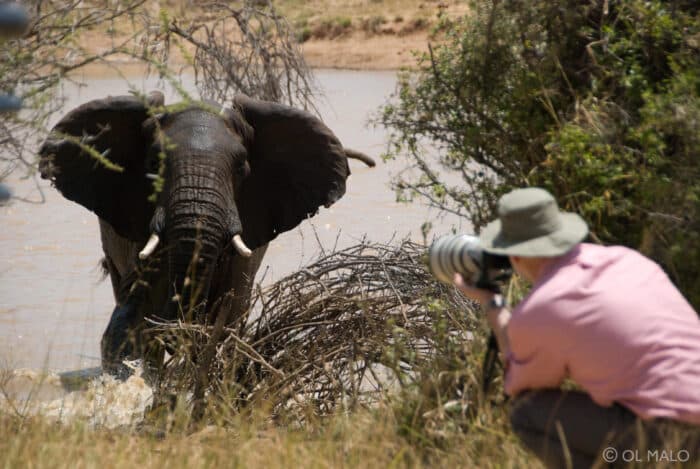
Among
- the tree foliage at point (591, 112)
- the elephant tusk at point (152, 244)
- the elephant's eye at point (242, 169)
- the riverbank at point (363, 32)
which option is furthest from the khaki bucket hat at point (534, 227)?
the riverbank at point (363, 32)

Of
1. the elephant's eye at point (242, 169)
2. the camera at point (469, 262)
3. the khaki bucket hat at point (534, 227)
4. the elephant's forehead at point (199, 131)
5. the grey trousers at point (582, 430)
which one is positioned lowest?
the elephant's eye at point (242, 169)

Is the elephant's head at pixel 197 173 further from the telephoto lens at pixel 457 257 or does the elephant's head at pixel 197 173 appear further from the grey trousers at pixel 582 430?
the grey trousers at pixel 582 430

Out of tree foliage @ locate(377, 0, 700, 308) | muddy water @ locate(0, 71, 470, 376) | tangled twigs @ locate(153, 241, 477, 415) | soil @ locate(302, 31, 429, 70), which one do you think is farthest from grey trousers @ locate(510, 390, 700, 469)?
soil @ locate(302, 31, 429, 70)

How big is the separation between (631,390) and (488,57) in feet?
9.29

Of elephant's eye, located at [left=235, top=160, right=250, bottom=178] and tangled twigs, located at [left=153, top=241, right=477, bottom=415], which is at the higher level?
elephant's eye, located at [left=235, top=160, right=250, bottom=178]

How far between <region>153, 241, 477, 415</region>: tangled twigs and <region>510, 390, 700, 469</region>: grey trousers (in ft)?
6.11

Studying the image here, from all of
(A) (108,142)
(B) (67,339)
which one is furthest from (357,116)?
(A) (108,142)

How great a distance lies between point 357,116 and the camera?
1007 inches

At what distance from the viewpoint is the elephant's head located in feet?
24.1

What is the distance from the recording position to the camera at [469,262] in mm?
4344

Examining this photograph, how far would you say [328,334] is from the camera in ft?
22.5

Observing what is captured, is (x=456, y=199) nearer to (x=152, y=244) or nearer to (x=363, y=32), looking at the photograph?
(x=152, y=244)

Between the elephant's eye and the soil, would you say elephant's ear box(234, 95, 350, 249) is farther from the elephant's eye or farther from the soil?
the soil

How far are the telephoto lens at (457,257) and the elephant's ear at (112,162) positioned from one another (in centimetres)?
385
